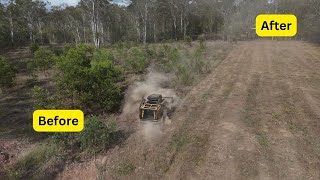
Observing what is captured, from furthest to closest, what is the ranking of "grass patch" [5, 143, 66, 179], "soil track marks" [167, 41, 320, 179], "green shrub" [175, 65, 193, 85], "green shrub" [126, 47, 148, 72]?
"green shrub" [126, 47, 148, 72], "green shrub" [175, 65, 193, 85], "grass patch" [5, 143, 66, 179], "soil track marks" [167, 41, 320, 179]

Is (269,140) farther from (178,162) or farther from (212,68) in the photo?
(212,68)

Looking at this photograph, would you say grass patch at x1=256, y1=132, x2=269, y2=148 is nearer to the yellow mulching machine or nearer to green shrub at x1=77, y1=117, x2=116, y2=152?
the yellow mulching machine

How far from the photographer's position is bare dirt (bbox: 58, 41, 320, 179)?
10.2 meters

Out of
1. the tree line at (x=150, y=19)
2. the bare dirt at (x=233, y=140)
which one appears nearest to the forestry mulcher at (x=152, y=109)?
the bare dirt at (x=233, y=140)

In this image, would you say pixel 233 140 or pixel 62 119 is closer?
pixel 62 119

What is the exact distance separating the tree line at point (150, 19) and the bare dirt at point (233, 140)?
35.9 meters

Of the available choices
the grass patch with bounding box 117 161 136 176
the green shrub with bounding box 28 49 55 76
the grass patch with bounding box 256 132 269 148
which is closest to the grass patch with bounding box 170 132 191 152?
the grass patch with bounding box 117 161 136 176

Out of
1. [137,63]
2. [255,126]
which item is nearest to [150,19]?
[137,63]

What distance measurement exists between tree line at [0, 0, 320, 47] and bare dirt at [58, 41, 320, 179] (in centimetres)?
3585

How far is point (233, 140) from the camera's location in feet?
40.4

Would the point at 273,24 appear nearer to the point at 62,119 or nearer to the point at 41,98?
the point at 41,98

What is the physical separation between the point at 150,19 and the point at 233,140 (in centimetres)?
5790

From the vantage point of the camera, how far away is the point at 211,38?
6166cm

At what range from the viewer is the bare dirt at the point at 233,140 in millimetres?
10227
